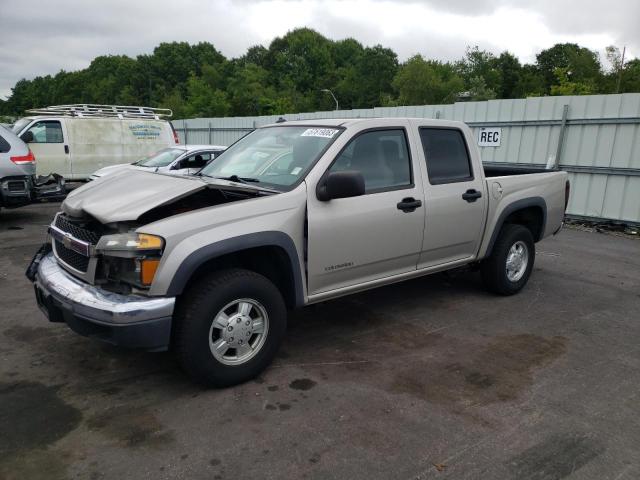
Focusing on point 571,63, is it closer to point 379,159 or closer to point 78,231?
point 379,159

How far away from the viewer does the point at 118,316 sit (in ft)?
10.2

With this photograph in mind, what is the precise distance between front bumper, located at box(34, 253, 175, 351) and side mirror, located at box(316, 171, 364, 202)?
4.38ft

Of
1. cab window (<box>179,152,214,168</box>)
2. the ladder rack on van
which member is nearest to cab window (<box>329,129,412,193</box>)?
cab window (<box>179,152,214,168</box>)

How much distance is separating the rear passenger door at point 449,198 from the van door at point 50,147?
11084 millimetres

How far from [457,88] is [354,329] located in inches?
2461

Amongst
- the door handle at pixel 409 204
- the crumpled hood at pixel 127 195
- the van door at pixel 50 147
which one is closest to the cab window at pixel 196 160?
the van door at pixel 50 147

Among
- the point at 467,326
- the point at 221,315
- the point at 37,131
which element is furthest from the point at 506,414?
the point at 37,131

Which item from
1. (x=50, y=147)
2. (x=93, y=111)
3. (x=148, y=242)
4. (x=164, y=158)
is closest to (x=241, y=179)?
(x=148, y=242)

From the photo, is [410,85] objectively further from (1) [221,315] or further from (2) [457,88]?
(1) [221,315]

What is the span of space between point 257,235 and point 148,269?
74 centimetres

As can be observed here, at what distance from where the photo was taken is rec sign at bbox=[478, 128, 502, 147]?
469 inches

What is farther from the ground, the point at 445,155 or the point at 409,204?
the point at 445,155

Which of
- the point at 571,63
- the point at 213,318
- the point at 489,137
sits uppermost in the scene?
the point at 571,63

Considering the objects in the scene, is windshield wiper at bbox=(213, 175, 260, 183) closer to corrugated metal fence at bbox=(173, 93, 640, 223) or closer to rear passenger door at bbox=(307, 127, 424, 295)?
rear passenger door at bbox=(307, 127, 424, 295)
